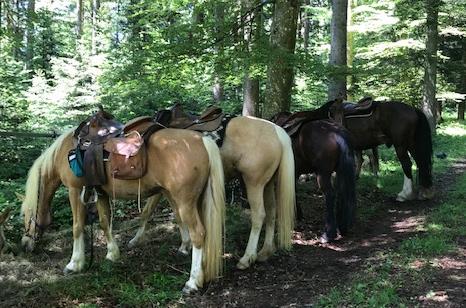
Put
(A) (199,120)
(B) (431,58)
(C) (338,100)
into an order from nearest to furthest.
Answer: (A) (199,120) → (C) (338,100) → (B) (431,58)

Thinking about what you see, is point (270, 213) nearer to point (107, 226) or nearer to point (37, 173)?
point (107, 226)

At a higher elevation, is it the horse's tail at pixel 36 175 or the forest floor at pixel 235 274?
the horse's tail at pixel 36 175

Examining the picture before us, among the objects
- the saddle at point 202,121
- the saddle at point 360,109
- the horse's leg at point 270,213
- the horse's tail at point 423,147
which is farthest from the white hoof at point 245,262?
the horse's tail at point 423,147

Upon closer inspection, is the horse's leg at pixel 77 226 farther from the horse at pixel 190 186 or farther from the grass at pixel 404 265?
the grass at pixel 404 265

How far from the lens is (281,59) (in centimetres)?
738

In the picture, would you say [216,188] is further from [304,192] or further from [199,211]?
[304,192]

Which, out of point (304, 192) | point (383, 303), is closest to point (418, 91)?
point (304, 192)

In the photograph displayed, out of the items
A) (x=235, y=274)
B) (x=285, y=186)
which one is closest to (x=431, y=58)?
(x=285, y=186)

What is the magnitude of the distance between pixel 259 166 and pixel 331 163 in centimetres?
148

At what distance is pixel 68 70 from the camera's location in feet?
46.5

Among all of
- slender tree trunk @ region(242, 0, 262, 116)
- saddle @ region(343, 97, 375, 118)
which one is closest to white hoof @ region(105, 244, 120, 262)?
slender tree trunk @ region(242, 0, 262, 116)

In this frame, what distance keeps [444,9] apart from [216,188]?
17.0 metres

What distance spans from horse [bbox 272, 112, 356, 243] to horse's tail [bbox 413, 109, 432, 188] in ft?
9.31

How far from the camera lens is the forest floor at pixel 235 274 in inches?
162
